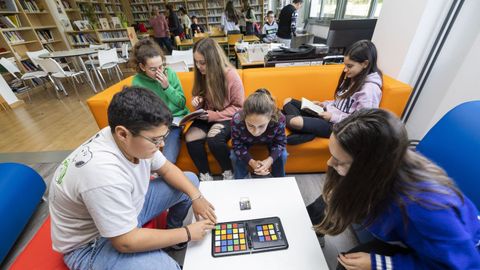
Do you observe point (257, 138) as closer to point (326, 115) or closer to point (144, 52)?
point (326, 115)

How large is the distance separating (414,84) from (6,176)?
2.99 m

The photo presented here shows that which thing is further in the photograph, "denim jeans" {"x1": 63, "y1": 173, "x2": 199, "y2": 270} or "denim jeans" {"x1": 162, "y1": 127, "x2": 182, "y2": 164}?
"denim jeans" {"x1": 162, "y1": 127, "x2": 182, "y2": 164}

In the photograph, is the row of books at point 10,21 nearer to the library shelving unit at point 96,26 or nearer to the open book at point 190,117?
the library shelving unit at point 96,26

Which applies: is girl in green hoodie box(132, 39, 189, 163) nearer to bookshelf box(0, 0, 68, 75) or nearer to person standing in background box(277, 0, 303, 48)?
person standing in background box(277, 0, 303, 48)

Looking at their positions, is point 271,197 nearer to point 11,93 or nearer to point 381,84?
point 381,84

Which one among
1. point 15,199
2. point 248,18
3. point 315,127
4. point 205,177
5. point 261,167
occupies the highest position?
point 248,18

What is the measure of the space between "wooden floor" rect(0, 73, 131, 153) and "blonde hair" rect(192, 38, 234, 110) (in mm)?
1856

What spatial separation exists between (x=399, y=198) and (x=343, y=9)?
16.3 feet

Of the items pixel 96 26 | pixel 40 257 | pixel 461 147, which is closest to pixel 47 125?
pixel 40 257

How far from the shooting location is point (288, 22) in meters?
3.94

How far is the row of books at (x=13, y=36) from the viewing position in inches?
157

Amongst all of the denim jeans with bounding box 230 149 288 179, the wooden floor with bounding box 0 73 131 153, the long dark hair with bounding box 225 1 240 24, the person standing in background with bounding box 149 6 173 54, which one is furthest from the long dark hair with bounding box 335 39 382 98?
the person standing in background with bounding box 149 6 173 54

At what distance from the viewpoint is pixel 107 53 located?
13.3ft

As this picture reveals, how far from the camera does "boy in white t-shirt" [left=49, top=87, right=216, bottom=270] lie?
2.20ft
